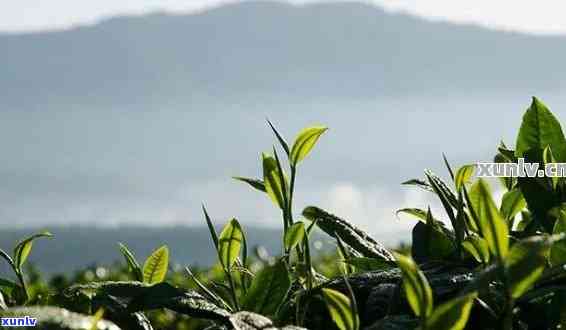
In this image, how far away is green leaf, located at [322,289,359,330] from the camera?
86 centimetres

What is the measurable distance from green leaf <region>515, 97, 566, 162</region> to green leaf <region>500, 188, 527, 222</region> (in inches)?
3.5

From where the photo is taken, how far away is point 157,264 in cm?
121

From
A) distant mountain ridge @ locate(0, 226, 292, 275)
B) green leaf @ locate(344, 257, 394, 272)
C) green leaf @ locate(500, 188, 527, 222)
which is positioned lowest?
distant mountain ridge @ locate(0, 226, 292, 275)

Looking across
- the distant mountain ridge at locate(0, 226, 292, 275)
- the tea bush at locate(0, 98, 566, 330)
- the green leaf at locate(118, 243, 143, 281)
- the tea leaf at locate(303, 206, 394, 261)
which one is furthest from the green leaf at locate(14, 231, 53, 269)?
the distant mountain ridge at locate(0, 226, 292, 275)


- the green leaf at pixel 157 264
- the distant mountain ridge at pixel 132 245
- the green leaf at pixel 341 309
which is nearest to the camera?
the green leaf at pixel 341 309

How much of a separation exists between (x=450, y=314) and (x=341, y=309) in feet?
0.48

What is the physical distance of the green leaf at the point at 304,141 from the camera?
1.20 m

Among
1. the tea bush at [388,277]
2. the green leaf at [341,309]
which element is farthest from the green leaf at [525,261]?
the green leaf at [341,309]

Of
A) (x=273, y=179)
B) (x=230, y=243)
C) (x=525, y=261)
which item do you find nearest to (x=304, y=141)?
(x=273, y=179)

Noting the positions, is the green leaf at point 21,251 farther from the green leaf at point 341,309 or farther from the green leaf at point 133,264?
the green leaf at point 341,309

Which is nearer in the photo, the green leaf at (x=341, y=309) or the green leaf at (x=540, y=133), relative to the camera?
the green leaf at (x=341, y=309)

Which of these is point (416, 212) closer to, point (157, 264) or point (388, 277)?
point (388, 277)

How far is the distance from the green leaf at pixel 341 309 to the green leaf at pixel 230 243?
0.95 ft

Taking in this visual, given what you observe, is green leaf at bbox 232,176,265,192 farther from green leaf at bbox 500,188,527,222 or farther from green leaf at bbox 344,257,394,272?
green leaf at bbox 500,188,527,222
